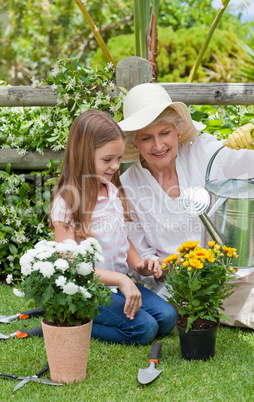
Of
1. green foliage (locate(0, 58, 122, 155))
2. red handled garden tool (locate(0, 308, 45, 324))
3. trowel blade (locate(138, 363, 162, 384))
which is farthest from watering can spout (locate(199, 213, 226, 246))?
green foliage (locate(0, 58, 122, 155))

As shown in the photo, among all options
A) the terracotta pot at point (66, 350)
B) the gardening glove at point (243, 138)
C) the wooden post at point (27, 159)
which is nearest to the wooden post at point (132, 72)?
the wooden post at point (27, 159)

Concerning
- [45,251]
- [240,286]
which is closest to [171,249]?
[240,286]

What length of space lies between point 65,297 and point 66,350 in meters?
Answer: 0.20

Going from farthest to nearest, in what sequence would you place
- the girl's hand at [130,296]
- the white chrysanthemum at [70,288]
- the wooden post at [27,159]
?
the wooden post at [27,159]
the girl's hand at [130,296]
the white chrysanthemum at [70,288]

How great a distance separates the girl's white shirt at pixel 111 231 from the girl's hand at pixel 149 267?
10cm

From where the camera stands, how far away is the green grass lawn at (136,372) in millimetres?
1571

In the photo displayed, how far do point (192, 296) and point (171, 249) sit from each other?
0.69 meters

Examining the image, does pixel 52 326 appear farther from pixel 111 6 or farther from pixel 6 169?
pixel 111 6

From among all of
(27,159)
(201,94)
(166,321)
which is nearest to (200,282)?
(166,321)

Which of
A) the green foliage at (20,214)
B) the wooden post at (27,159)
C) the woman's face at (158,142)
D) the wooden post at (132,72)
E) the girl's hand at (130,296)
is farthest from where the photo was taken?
the wooden post at (27,159)

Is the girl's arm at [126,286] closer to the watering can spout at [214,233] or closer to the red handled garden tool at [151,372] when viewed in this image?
the red handled garden tool at [151,372]

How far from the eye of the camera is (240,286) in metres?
2.27

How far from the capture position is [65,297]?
62.6 inches

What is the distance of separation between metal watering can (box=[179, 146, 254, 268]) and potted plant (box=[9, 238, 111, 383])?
49cm
